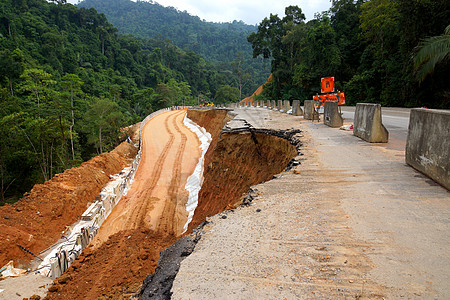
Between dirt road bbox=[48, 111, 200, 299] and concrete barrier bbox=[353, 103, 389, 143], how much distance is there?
8082 mm

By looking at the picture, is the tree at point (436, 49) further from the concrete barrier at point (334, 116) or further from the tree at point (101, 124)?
the tree at point (101, 124)

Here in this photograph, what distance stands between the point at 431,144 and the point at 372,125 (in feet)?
12.0

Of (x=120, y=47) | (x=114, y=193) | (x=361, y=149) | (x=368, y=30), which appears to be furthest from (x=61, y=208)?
(x=120, y=47)

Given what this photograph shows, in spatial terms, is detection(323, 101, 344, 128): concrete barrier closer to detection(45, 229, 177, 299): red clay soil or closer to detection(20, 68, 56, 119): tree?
detection(45, 229, 177, 299): red clay soil

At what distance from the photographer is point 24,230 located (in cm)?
1141

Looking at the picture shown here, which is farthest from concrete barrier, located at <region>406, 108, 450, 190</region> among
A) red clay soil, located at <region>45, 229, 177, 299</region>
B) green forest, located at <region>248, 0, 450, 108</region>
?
green forest, located at <region>248, 0, 450, 108</region>

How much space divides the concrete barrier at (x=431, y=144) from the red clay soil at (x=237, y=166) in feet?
12.4

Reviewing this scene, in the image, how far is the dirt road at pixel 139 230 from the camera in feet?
27.5

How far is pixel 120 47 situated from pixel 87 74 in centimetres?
3369

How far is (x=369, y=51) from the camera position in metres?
34.7

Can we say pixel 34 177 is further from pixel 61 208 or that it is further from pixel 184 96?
pixel 184 96

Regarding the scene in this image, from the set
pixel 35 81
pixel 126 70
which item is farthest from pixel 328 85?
pixel 126 70

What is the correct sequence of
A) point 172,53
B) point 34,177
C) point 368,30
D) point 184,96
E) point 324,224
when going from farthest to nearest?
1. point 172,53
2. point 184,96
3. point 368,30
4. point 34,177
5. point 324,224

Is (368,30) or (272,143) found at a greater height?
(368,30)
